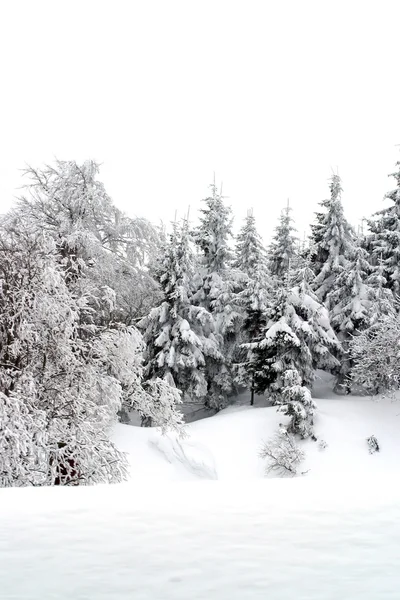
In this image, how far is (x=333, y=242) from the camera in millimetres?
37281

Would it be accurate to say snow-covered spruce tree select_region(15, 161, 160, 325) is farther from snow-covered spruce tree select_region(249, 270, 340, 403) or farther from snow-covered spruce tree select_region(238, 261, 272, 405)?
snow-covered spruce tree select_region(238, 261, 272, 405)

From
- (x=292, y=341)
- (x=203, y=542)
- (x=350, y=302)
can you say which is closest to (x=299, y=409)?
(x=292, y=341)

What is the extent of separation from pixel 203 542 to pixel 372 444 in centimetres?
2382

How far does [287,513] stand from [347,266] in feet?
100

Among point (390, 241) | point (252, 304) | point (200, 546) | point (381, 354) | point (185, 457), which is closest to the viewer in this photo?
point (200, 546)

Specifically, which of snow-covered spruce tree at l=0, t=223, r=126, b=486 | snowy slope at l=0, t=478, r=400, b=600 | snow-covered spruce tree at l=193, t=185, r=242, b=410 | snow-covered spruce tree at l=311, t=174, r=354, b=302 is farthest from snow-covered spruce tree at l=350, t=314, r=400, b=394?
snowy slope at l=0, t=478, r=400, b=600

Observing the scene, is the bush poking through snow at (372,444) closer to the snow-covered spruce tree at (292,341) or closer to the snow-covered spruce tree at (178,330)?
the snow-covered spruce tree at (292,341)

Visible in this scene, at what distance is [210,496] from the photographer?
254 inches

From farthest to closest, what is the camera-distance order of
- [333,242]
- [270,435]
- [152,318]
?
[333,242]
[152,318]
[270,435]

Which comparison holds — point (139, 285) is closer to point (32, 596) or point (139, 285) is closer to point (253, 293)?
point (253, 293)

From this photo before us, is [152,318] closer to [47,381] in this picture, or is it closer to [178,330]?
[178,330]

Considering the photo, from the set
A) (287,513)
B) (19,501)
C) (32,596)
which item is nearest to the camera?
(32,596)

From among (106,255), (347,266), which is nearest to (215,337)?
(347,266)

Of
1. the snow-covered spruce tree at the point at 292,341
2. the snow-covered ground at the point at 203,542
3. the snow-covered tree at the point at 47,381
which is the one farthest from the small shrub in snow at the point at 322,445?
the snow-covered ground at the point at 203,542
